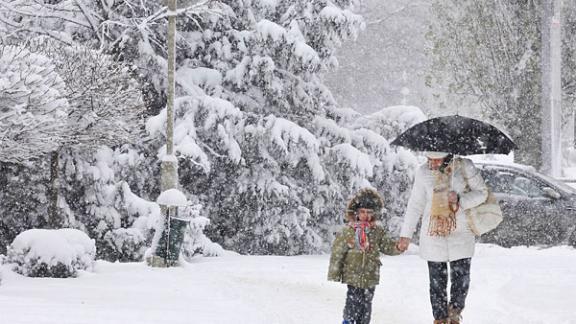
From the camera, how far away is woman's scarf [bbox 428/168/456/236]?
7715 mm

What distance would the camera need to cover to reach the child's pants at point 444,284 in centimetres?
778

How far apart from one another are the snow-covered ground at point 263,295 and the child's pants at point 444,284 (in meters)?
1.45

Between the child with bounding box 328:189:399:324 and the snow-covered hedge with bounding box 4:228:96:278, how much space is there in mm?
6216

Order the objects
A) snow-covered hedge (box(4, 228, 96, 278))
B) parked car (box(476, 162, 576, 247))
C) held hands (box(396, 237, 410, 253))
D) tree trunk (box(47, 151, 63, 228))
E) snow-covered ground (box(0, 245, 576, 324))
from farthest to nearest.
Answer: tree trunk (box(47, 151, 63, 228)) < parked car (box(476, 162, 576, 247)) < snow-covered hedge (box(4, 228, 96, 278)) < snow-covered ground (box(0, 245, 576, 324)) < held hands (box(396, 237, 410, 253))

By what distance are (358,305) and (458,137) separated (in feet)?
6.74

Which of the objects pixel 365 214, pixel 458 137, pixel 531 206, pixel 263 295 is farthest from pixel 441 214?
pixel 531 206

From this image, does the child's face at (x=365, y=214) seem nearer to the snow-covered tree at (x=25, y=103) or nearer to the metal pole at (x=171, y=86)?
the snow-covered tree at (x=25, y=103)

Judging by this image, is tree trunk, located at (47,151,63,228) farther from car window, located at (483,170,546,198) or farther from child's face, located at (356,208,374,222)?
child's face, located at (356,208,374,222)

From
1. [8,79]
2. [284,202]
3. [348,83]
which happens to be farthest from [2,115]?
[348,83]

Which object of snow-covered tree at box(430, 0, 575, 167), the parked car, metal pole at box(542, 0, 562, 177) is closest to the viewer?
the parked car

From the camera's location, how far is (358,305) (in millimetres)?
7504

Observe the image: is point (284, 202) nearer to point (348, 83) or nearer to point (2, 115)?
point (2, 115)

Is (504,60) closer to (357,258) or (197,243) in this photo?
(197,243)

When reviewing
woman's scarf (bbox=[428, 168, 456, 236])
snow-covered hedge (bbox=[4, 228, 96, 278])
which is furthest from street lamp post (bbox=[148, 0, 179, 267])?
woman's scarf (bbox=[428, 168, 456, 236])
